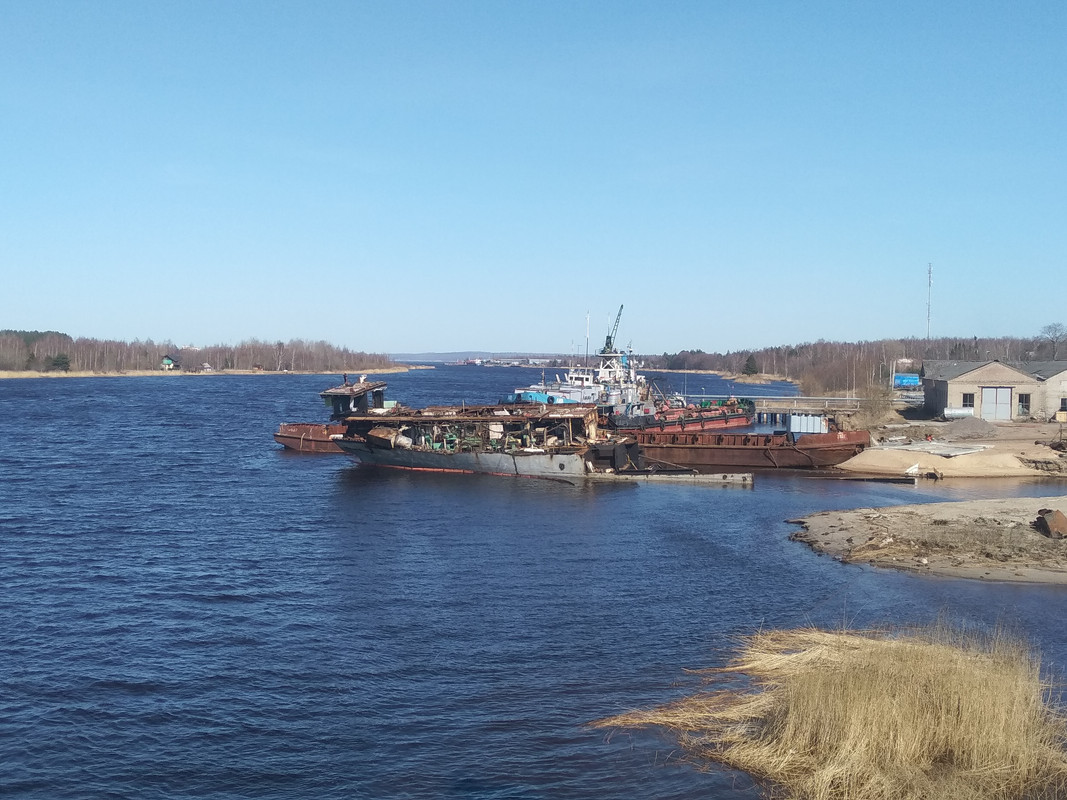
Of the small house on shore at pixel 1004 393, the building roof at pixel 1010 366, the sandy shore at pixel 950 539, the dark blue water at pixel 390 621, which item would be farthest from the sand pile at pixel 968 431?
the dark blue water at pixel 390 621

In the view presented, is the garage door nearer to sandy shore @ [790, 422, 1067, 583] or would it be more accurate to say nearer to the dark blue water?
sandy shore @ [790, 422, 1067, 583]

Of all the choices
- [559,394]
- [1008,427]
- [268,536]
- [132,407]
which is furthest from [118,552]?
[132,407]

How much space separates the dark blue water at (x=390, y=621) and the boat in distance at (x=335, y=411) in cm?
929

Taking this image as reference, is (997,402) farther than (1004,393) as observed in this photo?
Yes

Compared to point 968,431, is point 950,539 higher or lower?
lower

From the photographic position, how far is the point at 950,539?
3147 centimetres

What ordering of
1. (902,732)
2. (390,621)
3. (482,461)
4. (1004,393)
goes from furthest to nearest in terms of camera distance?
(1004,393) < (482,461) < (390,621) < (902,732)

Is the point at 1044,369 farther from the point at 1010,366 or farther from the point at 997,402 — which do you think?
the point at 997,402

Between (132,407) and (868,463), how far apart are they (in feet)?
253

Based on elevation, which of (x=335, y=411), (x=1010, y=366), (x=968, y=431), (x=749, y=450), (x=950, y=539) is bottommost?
(x=950, y=539)

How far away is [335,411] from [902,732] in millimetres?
46476

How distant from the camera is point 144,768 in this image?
15.5 meters

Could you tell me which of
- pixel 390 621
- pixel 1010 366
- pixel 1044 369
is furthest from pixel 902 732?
pixel 1044 369

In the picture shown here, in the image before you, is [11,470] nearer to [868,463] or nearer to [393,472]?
[393,472]
